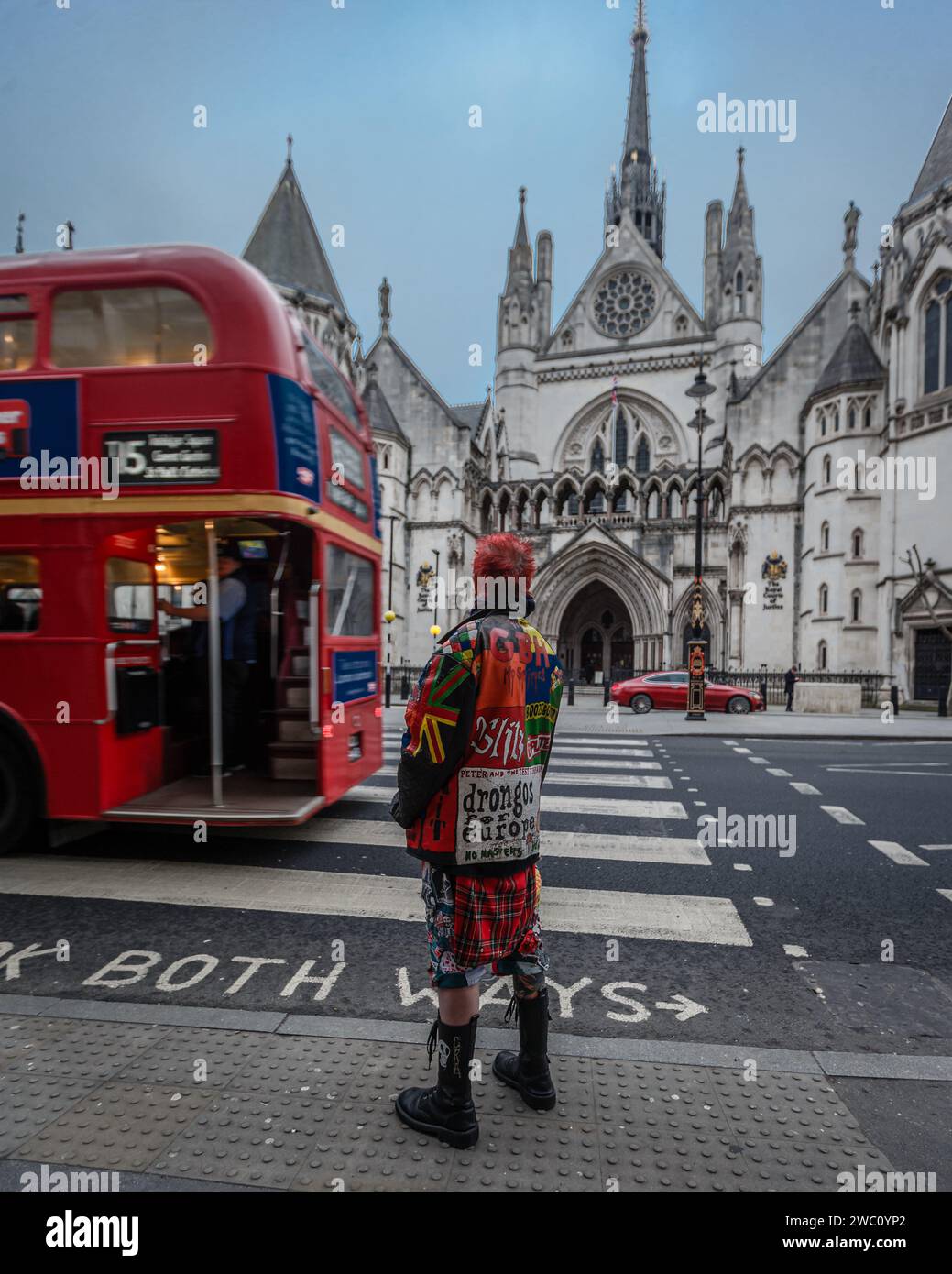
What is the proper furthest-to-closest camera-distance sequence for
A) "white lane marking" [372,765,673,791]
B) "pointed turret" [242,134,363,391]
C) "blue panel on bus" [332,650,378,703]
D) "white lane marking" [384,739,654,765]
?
"pointed turret" [242,134,363,391] < "white lane marking" [384,739,654,765] < "white lane marking" [372,765,673,791] < "blue panel on bus" [332,650,378,703]

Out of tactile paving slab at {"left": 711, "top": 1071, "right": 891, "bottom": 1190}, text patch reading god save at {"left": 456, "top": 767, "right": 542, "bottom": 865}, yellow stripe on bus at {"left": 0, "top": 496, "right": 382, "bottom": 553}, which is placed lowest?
tactile paving slab at {"left": 711, "top": 1071, "right": 891, "bottom": 1190}

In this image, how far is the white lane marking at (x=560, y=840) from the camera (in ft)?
17.7

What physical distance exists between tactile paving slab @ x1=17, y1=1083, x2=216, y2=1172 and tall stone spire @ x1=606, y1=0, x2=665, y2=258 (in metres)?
58.3

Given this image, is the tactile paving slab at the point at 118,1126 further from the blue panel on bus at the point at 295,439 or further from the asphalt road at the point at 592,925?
the blue panel on bus at the point at 295,439

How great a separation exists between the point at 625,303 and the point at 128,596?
43.3m

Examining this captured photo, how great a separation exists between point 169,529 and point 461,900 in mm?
4635

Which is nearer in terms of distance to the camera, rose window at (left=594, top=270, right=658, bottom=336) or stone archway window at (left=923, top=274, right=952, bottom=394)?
stone archway window at (left=923, top=274, right=952, bottom=394)

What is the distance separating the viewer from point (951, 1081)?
262cm

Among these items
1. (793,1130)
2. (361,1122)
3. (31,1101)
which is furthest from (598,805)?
(31,1101)

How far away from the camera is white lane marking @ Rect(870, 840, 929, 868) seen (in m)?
5.38

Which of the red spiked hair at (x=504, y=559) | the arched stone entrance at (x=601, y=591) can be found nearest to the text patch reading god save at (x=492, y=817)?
the red spiked hair at (x=504, y=559)

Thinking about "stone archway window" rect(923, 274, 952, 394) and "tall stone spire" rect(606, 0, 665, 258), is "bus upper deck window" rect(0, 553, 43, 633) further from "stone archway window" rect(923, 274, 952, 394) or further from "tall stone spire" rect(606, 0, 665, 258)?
"tall stone spire" rect(606, 0, 665, 258)

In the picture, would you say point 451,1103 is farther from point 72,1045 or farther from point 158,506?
point 158,506

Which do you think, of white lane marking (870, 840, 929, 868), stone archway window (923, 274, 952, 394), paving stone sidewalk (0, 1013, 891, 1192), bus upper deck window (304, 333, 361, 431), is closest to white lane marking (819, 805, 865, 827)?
white lane marking (870, 840, 929, 868)
